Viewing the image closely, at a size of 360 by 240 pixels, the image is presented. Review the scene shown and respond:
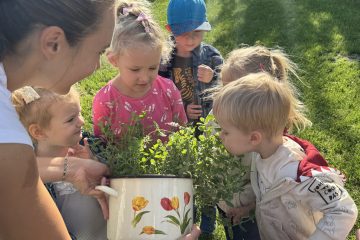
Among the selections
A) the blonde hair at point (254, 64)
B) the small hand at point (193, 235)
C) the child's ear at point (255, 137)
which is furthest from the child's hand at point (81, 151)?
the blonde hair at point (254, 64)

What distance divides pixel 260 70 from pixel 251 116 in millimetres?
477

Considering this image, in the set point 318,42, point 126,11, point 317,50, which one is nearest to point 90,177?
point 126,11

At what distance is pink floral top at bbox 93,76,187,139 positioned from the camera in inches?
95.3

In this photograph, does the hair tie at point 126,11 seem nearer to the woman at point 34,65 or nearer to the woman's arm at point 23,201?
the woman at point 34,65

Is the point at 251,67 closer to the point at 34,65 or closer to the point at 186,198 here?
the point at 186,198

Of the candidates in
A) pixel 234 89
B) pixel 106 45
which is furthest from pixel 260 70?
pixel 106 45

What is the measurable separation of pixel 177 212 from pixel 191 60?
5.62 feet

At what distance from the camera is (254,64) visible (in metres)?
2.39

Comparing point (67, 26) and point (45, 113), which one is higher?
point (67, 26)

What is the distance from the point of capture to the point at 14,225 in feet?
4.61

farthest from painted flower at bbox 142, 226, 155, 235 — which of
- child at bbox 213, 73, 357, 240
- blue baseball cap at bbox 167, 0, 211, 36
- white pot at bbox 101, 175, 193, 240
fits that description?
blue baseball cap at bbox 167, 0, 211, 36

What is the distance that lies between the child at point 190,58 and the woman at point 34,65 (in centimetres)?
160

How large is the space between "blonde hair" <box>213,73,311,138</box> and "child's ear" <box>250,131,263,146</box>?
0.02m

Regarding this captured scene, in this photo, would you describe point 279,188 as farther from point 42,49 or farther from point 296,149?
point 42,49
